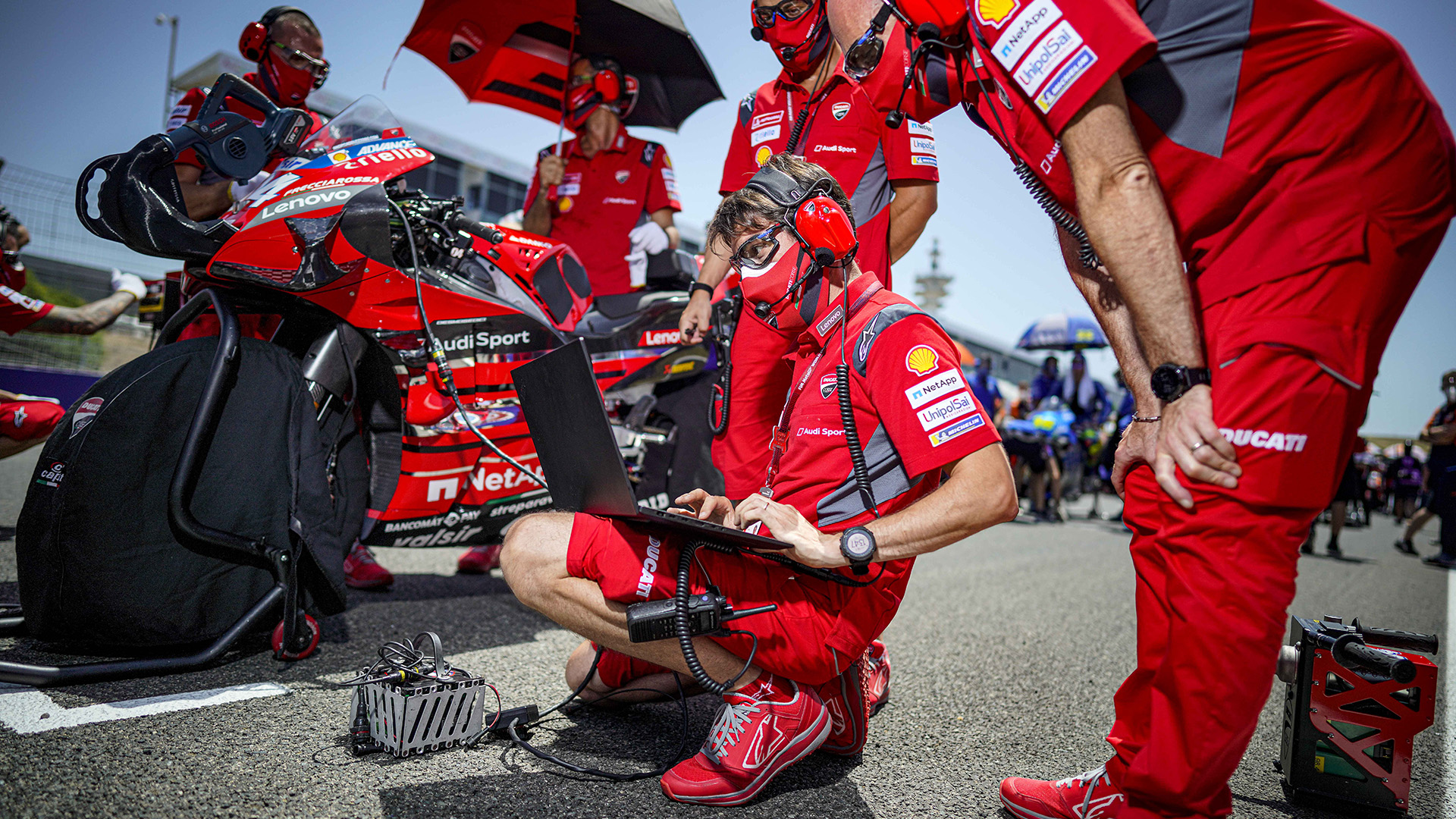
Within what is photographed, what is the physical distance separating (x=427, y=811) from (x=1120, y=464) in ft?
5.04

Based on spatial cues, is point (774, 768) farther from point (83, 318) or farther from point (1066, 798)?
point (83, 318)

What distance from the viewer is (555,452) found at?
5.80 ft

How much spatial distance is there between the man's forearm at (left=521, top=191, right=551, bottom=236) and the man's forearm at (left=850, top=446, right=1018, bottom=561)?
342cm

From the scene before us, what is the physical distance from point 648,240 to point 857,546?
3.23 metres

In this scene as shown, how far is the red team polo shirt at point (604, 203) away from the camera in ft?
14.6

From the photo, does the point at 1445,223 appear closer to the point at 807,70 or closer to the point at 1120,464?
the point at 1120,464

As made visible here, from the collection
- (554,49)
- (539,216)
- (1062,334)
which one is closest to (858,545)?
(539,216)

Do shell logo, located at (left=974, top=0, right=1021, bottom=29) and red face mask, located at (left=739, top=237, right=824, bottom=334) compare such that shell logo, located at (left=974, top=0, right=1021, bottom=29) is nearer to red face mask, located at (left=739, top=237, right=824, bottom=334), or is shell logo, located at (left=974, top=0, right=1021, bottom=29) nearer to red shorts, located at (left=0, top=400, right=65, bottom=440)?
red face mask, located at (left=739, top=237, right=824, bottom=334)

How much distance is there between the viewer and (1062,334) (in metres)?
13.9

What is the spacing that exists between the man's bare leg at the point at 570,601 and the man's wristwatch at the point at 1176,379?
1071mm

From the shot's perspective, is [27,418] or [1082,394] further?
[1082,394]

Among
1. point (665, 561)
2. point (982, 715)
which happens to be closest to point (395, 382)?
point (665, 561)

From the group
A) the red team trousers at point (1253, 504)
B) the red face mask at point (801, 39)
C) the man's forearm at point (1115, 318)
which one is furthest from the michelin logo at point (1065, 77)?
the red face mask at point (801, 39)

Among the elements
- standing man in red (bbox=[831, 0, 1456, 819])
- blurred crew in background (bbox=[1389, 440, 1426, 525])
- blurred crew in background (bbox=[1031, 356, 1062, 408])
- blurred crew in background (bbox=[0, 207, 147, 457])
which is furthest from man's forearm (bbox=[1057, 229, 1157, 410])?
blurred crew in background (bbox=[1389, 440, 1426, 525])
